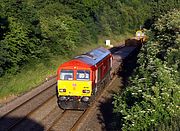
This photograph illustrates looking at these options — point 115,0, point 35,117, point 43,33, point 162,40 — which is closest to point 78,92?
point 35,117

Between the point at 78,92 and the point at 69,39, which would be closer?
the point at 78,92

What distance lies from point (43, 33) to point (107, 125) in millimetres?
20008

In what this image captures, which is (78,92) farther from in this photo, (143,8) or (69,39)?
(143,8)

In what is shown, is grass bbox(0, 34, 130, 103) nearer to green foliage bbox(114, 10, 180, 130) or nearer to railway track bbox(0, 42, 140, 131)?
railway track bbox(0, 42, 140, 131)

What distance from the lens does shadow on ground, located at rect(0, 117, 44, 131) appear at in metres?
17.0

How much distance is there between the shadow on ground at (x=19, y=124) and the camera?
16962 mm

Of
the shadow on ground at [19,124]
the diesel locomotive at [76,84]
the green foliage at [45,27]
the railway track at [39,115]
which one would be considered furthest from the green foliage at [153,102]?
the green foliage at [45,27]

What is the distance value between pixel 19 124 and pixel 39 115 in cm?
181

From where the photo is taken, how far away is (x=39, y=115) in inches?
757

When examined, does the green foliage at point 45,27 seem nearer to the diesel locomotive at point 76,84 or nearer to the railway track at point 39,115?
the railway track at point 39,115

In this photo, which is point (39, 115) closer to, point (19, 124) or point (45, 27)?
point (19, 124)

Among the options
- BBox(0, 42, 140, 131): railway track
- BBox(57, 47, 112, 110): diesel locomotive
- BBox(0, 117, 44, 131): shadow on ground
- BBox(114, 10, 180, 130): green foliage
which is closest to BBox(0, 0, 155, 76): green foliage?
BBox(0, 42, 140, 131): railway track

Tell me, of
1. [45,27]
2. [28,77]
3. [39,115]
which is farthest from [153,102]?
[45,27]

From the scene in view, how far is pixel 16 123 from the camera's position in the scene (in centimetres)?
1753
